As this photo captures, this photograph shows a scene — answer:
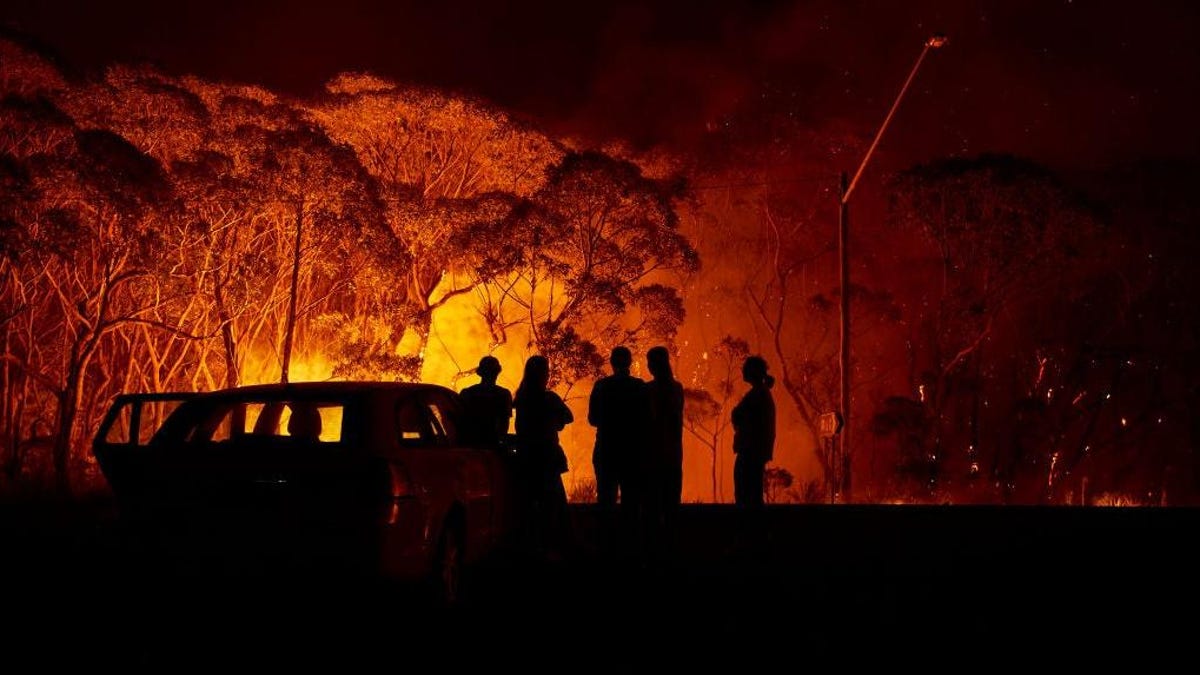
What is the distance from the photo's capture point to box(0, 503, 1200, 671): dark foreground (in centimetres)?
802

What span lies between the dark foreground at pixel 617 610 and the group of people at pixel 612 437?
40 centimetres

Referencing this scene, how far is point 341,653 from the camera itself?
319 inches

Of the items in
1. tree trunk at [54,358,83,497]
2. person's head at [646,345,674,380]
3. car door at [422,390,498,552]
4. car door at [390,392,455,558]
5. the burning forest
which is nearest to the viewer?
car door at [390,392,455,558]

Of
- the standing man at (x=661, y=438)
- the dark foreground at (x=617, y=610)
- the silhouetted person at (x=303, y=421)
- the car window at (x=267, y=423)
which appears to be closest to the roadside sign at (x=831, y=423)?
the dark foreground at (x=617, y=610)

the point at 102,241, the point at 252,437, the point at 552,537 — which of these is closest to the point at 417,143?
the point at 102,241

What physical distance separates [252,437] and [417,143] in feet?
83.0

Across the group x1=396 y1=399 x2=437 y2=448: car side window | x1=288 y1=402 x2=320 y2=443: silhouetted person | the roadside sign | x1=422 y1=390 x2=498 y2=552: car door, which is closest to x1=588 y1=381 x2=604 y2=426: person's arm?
x1=422 y1=390 x2=498 y2=552: car door

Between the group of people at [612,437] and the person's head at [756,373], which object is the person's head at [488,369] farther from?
the person's head at [756,373]

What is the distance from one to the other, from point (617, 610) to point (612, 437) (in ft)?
7.38

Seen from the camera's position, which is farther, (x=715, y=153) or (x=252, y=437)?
(x=715, y=153)

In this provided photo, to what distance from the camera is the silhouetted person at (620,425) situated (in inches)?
460

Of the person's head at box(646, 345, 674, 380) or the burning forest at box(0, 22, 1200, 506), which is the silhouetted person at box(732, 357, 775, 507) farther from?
the burning forest at box(0, 22, 1200, 506)

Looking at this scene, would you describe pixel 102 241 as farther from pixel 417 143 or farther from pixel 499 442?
pixel 499 442

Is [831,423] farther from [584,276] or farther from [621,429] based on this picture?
[621,429]
